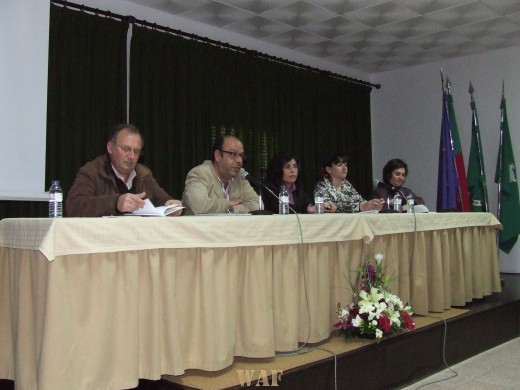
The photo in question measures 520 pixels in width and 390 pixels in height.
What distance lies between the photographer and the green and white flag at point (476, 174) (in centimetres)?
493

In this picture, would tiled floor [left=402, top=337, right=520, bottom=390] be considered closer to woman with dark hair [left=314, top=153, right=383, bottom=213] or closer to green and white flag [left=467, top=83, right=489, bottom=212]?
woman with dark hair [left=314, top=153, right=383, bottom=213]

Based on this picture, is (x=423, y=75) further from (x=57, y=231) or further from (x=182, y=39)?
(x=57, y=231)

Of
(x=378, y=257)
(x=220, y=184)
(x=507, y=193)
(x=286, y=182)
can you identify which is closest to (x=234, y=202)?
(x=220, y=184)

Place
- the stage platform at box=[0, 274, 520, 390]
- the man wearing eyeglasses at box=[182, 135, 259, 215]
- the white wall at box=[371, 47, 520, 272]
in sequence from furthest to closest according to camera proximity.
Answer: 1. the white wall at box=[371, 47, 520, 272]
2. the man wearing eyeglasses at box=[182, 135, 259, 215]
3. the stage platform at box=[0, 274, 520, 390]

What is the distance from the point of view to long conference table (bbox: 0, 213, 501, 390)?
4.88ft

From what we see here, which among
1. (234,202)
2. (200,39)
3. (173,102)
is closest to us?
(234,202)

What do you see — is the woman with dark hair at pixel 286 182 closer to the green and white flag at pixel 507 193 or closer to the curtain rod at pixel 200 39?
the curtain rod at pixel 200 39

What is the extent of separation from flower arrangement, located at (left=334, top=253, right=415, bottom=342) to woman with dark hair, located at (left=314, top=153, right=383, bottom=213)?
3.45 ft

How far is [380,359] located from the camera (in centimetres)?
220

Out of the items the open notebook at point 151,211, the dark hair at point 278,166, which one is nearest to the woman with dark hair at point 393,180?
the dark hair at point 278,166

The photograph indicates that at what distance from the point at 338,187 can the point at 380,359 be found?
1.59 m

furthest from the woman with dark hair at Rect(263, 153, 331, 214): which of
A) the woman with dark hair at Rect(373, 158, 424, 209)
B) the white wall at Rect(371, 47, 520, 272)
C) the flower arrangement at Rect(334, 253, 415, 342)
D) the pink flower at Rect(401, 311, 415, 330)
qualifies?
the white wall at Rect(371, 47, 520, 272)

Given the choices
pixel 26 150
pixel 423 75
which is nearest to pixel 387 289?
pixel 26 150

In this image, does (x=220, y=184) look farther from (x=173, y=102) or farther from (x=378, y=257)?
(x=173, y=102)
